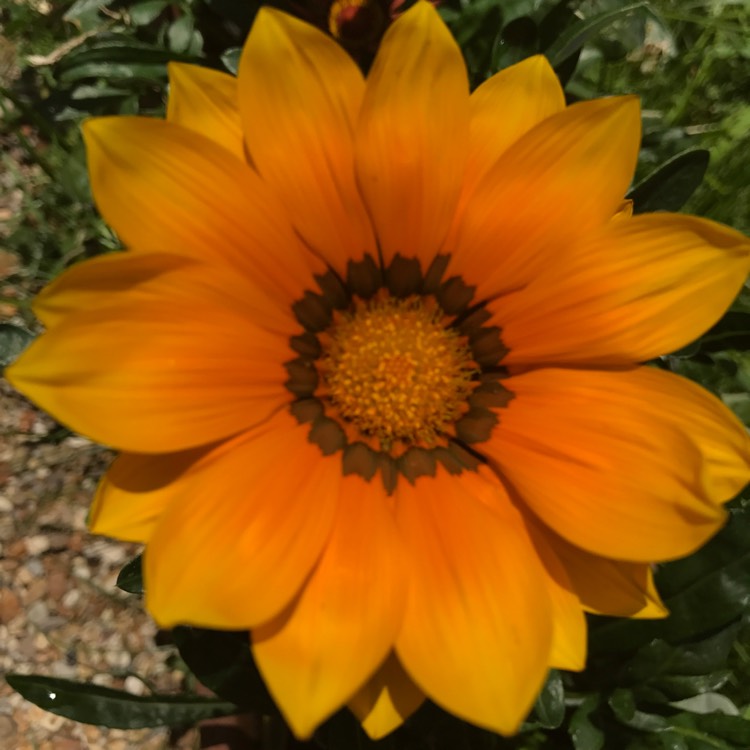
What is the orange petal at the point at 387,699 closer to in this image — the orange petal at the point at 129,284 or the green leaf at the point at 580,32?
the orange petal at the point at 129,284

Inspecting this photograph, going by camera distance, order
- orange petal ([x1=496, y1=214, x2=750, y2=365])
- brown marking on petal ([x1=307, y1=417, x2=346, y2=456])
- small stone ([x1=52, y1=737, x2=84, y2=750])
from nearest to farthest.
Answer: orange petal ([x1=496, y1=214, x2=750, y2=365])
brown marking on petal ([x1=307, y1=417, x2=346, y2=456])
small stone ([x1=52, y1=737, x2=84, y2=750])

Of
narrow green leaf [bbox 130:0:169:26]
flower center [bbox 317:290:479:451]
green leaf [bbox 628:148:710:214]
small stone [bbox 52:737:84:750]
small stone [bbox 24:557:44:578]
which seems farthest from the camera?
small stone [bbox 24:557:44:578]

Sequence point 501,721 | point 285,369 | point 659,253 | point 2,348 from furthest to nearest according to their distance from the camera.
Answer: point 2,348 → point 285,369 → point 659,253 → point 501,721

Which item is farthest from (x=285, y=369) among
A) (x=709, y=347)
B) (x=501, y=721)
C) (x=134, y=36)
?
Answer: (x=134, y=36)

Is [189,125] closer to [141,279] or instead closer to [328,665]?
[141,279]

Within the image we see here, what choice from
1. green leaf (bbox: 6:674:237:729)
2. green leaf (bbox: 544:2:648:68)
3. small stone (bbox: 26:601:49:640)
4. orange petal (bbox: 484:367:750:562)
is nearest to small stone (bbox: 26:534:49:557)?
small stone (bbox: 26:601:49:640)

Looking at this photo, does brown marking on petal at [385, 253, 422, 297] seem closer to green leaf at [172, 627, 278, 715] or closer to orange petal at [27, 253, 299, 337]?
orange petal at [27, 253, 299, 337]

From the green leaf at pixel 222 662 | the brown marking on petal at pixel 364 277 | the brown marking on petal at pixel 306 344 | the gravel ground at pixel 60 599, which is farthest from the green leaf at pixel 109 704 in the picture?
the brown marking on petal at pixel 364 277
